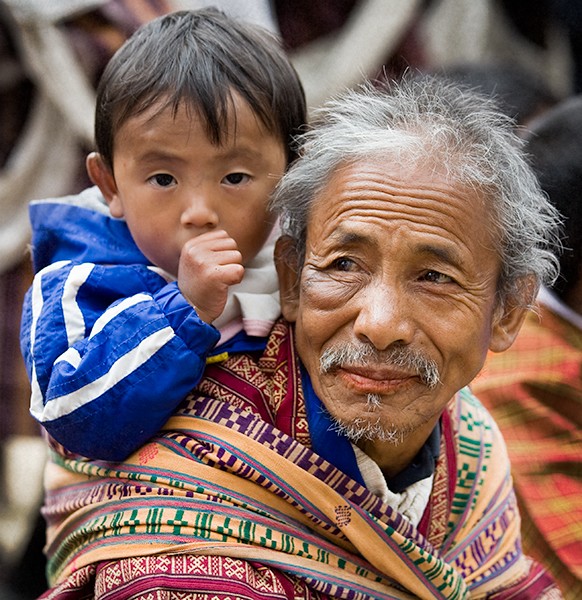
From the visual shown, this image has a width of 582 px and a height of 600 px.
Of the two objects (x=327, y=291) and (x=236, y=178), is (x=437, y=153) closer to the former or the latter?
(x=327, y=291)

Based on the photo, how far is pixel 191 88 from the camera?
2465mm

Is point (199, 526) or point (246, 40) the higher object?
point (246, 40)

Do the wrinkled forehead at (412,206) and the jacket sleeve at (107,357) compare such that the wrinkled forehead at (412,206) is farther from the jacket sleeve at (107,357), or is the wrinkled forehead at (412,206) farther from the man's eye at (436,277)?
the jacket sleeve at (107,357)

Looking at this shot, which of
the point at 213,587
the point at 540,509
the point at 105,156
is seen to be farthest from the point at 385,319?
the point at 540,509

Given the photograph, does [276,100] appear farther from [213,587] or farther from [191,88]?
[213,587]

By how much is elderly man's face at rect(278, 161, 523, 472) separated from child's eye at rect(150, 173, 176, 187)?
15.3 inches

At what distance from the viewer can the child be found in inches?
89.6

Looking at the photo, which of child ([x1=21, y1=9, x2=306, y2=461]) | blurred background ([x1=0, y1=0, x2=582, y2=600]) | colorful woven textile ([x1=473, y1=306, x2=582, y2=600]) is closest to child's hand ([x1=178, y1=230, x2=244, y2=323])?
child ([x1=21, y1=9, x2=306, y2=461])

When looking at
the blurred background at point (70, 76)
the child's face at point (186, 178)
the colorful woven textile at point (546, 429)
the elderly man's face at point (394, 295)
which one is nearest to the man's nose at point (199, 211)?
the child's face at point (186, 178)

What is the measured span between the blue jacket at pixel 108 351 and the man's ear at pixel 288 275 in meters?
0.30

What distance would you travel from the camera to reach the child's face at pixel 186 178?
247 centimetres

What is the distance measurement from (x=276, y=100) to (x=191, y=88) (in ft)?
0.76

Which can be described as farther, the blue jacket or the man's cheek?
the man's cheek

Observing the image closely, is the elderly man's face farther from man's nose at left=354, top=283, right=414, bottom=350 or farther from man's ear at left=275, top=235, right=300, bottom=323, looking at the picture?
man's ear at left=275, top=235, right=300, bottom=323
